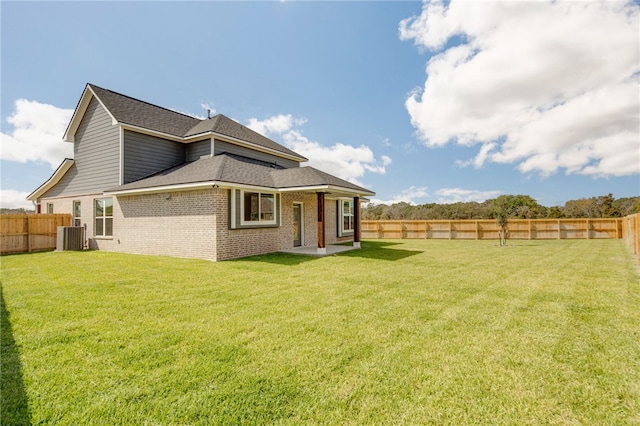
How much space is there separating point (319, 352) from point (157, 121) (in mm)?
16495

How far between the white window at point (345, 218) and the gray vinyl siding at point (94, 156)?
1183cm

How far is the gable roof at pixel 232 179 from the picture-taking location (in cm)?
1068

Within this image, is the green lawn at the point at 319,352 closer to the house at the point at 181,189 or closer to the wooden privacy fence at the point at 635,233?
the house at the point at 181,189

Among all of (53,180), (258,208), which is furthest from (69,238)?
(258,208)

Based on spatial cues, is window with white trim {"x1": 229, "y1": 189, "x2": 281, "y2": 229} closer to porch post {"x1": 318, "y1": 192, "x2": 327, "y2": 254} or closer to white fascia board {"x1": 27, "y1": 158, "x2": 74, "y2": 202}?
porch post {"x1": 318, "y1": 192, "x2": 327, "y2": 254}

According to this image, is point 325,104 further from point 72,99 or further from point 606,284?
point 606,284

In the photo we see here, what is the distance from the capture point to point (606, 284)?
719 centimetres

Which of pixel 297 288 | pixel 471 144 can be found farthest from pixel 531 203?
pixel 297 288

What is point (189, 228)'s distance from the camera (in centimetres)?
1112

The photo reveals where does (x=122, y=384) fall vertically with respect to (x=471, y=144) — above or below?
below

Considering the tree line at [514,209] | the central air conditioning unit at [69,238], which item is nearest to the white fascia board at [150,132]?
the central air conditioning unit at [69,238]

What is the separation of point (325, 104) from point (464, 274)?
1405cm

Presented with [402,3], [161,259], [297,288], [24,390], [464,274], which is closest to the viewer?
[24,390]

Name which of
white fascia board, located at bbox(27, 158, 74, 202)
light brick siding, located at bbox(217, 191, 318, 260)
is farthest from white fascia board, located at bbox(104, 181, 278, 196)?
white fascia board, located at bbox(27, 158, 74, 202)
